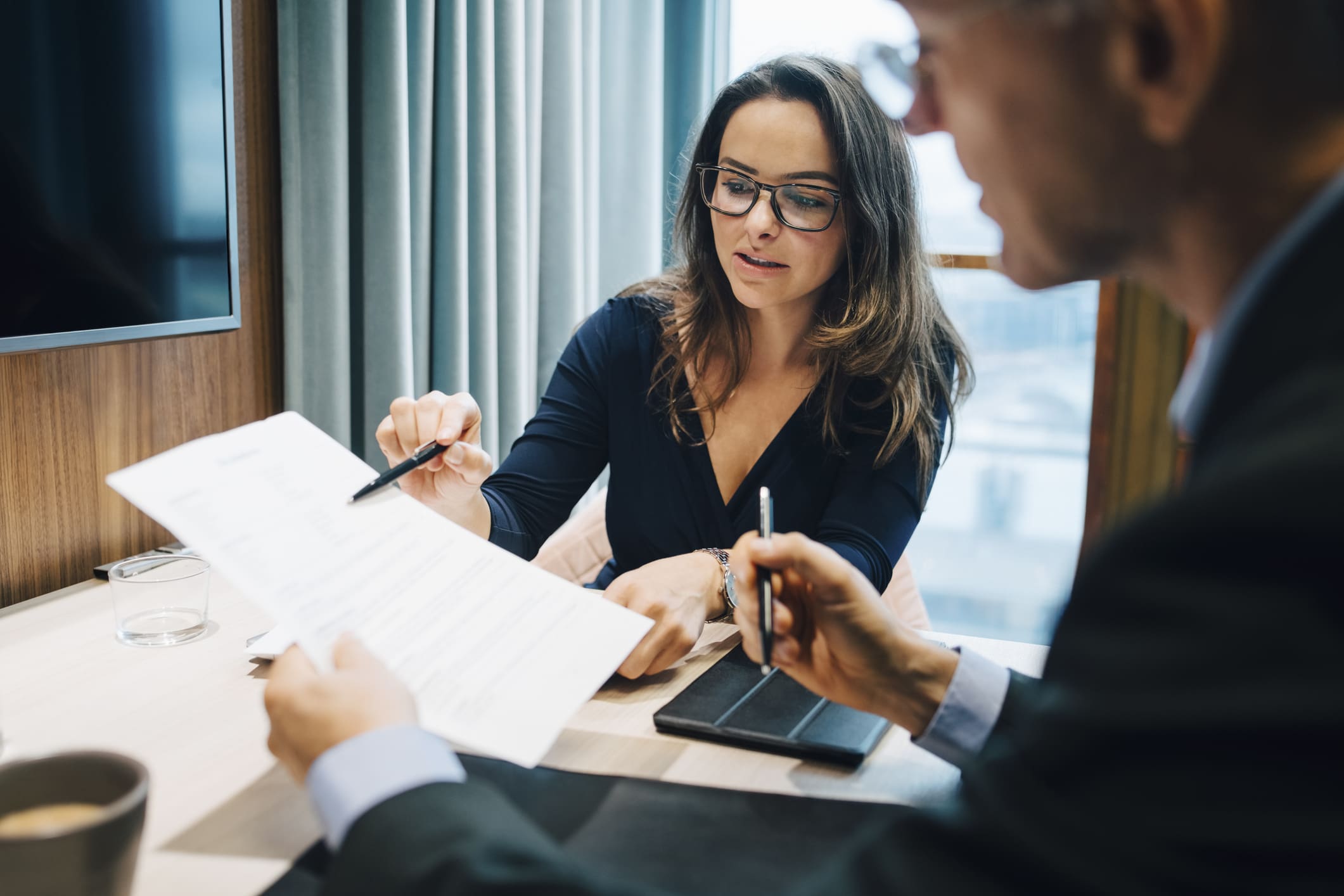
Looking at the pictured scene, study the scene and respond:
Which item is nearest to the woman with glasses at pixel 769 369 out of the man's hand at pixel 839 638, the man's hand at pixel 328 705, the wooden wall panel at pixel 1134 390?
the man's hand at pixel 839 638

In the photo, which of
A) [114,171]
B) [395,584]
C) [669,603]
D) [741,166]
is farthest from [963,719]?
[114,171]

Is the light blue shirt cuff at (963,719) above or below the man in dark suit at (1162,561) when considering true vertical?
below

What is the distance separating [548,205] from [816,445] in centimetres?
123

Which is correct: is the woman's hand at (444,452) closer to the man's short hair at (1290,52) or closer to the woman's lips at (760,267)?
the woman's lips at (760,267)

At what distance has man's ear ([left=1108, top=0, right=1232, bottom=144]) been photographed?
1.37 ft

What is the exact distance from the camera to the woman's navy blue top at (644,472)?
1.42 m

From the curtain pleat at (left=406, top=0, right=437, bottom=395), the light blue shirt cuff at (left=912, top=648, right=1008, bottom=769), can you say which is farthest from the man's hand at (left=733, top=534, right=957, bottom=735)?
the curtain pleat at (left=406, top=0, right=437, bottom=395)

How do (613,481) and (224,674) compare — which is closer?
(224,674)

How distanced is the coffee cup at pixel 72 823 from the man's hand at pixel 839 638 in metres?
0.45

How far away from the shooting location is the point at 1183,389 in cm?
57

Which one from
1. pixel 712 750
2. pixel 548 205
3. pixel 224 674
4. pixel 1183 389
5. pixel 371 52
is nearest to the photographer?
pixel 1183 389

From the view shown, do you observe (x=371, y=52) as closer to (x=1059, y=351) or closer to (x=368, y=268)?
(x=368, y=268)

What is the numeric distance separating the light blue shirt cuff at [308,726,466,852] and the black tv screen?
32.6 inches

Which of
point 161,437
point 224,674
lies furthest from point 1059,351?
point 224,674
